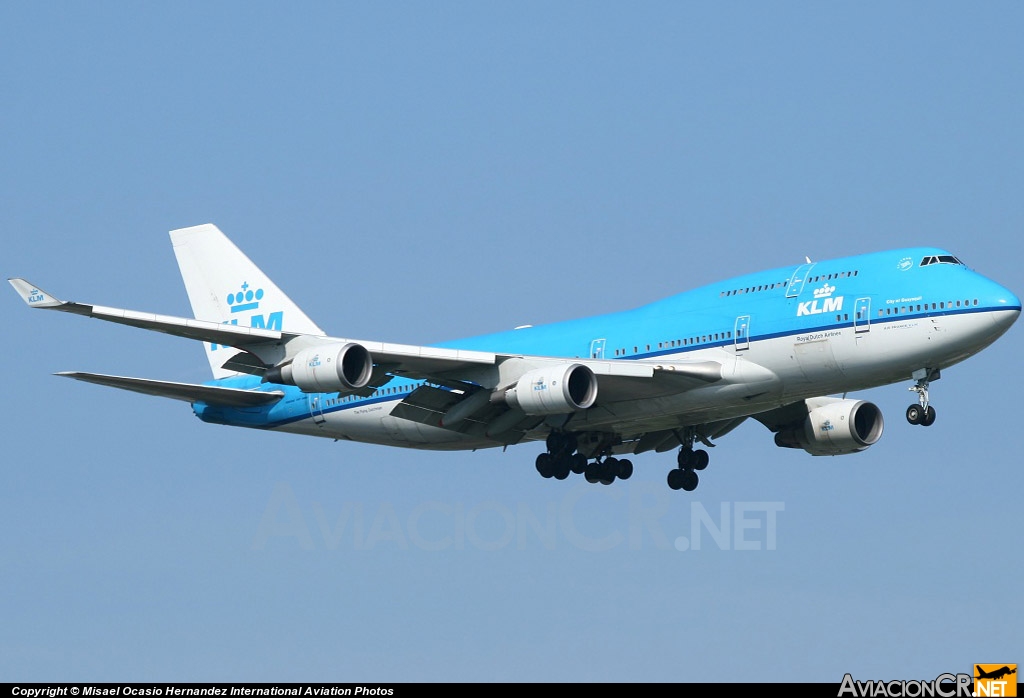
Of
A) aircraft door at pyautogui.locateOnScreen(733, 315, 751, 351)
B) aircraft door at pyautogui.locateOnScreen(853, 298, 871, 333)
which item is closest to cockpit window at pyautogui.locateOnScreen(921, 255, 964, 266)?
aircraft door at pyautogui.locateOnScreen(853, 298, 871, 333)

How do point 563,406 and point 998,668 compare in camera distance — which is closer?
point 998,668

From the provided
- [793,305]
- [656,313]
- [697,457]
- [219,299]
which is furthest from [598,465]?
[219,299]

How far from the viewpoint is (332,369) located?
44969 mm

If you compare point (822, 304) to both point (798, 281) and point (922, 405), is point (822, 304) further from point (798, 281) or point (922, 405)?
point (922, 405)

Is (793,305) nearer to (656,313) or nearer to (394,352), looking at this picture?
(656,313)

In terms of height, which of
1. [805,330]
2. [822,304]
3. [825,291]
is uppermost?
[825,291]

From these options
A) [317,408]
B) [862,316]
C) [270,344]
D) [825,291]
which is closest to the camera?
[862,316]

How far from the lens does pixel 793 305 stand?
4541 cm

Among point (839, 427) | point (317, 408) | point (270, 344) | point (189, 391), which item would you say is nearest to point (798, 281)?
point (839, 427)

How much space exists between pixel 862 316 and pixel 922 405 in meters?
2.87

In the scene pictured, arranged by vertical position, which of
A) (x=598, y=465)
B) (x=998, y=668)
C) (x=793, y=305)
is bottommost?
(x=998, y=668)

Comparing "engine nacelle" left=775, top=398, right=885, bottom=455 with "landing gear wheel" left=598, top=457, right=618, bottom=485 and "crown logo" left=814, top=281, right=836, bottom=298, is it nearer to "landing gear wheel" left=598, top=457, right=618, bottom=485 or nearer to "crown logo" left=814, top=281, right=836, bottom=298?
"landing gear wheel" left=598, top=457, right=618, bottom=485

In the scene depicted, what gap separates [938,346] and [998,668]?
36.0 feet

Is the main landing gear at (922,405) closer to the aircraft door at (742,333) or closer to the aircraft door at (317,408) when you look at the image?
the aircraft door at (742,333)
